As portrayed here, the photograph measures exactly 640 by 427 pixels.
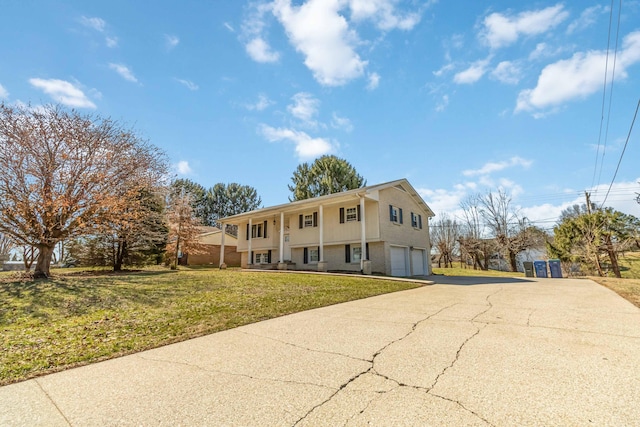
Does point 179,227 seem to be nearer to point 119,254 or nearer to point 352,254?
point 119,254

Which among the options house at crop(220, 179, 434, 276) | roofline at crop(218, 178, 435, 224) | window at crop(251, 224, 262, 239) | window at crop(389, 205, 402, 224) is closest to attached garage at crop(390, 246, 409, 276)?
house at crop(220, 179, 434, 276)

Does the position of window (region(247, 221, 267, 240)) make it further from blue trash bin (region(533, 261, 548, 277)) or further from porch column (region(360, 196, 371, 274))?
blue trash bin (region(533, 261, 548, 277))

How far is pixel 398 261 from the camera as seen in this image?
61.7ft

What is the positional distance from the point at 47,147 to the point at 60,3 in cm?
569

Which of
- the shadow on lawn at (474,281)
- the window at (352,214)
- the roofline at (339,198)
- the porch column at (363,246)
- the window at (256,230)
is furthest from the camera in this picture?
the window at (256,230)

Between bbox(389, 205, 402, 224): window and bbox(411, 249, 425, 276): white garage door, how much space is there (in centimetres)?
288

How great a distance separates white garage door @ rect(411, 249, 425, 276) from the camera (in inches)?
805

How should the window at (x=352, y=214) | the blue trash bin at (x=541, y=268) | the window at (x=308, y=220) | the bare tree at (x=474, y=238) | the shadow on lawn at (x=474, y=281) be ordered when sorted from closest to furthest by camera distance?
the shadow on lawn at (x=474, y=281) < the window at (x=352, y=214) < the blue trash bin at (x=541, y=268) < the window at (x=308, y=220) < the bare tree at (x=474, y=238)

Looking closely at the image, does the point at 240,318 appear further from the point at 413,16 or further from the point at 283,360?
the point at 413,16

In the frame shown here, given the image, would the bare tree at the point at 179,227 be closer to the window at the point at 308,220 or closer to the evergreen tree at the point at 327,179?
the window at the point at 308,220

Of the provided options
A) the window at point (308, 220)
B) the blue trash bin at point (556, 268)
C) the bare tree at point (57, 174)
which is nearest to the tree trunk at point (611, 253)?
the blue trash bin at point (556, 268)

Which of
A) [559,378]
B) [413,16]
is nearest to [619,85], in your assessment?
[413,16]

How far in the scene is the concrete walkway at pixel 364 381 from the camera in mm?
2379

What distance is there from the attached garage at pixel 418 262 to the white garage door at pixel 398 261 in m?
1.14
